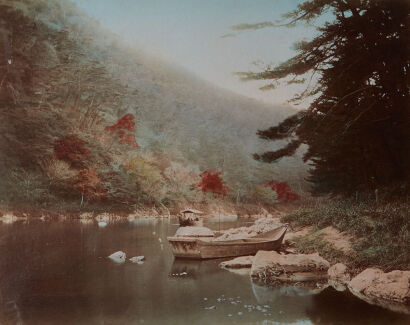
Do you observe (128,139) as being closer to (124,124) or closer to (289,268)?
(124,124)

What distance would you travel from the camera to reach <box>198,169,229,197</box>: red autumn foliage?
1437 cm

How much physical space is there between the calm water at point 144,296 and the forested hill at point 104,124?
525cm

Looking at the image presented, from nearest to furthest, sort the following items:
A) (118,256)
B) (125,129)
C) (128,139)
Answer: (118,256) < (128,139) < (125,129)

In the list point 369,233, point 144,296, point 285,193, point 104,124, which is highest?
point 104,124

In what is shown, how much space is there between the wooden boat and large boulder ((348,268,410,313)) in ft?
9.73

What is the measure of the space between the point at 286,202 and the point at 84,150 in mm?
8769

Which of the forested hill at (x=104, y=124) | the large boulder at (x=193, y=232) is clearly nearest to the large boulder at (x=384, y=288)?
the large boulder at (x=193, y=232)

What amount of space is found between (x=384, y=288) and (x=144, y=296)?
11.2ft

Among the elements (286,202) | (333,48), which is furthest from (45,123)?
(333,48)

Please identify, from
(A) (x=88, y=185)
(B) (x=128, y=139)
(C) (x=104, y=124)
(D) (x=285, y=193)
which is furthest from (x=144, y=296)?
(C) (x=104, y=124)

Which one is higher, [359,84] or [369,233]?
[359,84]

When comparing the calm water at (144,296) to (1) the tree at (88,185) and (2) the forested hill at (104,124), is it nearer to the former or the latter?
(2) the forested hill at (104,124)

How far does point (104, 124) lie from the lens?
1788cm

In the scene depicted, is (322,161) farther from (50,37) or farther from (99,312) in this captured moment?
(50,37)
